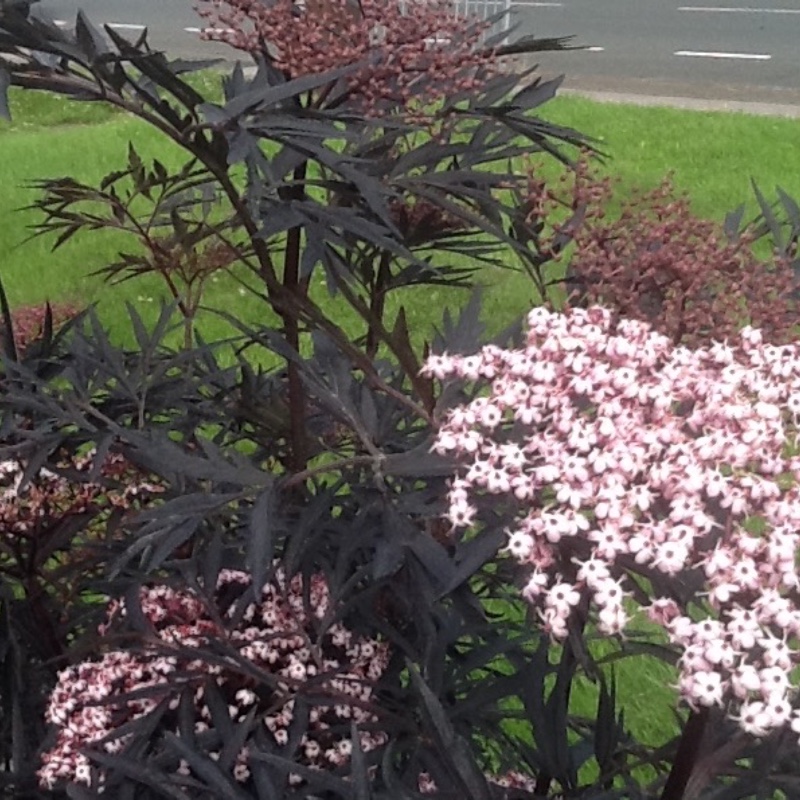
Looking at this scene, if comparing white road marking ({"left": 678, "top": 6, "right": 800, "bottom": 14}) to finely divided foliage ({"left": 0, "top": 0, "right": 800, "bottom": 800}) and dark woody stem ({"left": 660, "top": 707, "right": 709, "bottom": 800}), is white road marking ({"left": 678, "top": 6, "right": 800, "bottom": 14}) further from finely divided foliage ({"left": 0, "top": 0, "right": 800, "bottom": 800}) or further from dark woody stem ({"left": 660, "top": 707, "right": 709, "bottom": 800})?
dark woody stem ({"left": 660, "top": 707, "right": 709, "bottom": 800})

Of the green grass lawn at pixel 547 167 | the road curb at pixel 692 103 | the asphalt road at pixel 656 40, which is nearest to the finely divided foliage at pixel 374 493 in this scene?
the green grass lawn at pixel 547 167

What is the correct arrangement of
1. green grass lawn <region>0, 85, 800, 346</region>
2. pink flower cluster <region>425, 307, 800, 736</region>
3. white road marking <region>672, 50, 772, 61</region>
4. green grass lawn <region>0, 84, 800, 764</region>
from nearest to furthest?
pink flower cluster <region>425, 307, 800, 736</region>, green grass lawn <region>0, 84, 800, 764</region>, green grass lawn <region>0, 85, 800, 346</region>, white road marking <region>672, 50, 772, 61</region>

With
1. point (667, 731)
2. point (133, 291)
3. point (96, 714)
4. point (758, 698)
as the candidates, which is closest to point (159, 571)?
point (96, 714)

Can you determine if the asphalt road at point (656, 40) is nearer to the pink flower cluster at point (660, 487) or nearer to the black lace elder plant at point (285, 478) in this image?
the black lace elder plant at point (285, 478)

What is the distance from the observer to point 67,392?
119 cm

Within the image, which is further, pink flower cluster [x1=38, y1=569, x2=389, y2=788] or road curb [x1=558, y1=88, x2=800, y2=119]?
road curb [x1=558, y1=88, x2=800, y2=119]

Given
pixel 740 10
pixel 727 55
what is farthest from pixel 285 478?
pixel 740 10

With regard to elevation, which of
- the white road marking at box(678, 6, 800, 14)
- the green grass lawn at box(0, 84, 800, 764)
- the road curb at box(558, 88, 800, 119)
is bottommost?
the green grass lawn at box(0, 84, 800, 764)

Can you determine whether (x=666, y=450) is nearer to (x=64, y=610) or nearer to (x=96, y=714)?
(x=96, y=714)

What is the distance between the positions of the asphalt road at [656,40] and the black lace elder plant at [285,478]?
590 cm

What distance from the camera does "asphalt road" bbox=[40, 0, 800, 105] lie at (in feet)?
23.7

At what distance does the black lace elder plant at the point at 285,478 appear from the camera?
0.85m

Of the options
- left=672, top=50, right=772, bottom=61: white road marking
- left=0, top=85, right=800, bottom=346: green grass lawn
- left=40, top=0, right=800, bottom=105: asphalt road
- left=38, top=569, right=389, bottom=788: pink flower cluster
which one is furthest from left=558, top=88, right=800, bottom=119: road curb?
left=38, top=569, right=389, bottom=788: pink flower cluster

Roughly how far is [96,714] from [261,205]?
0.48 meters
